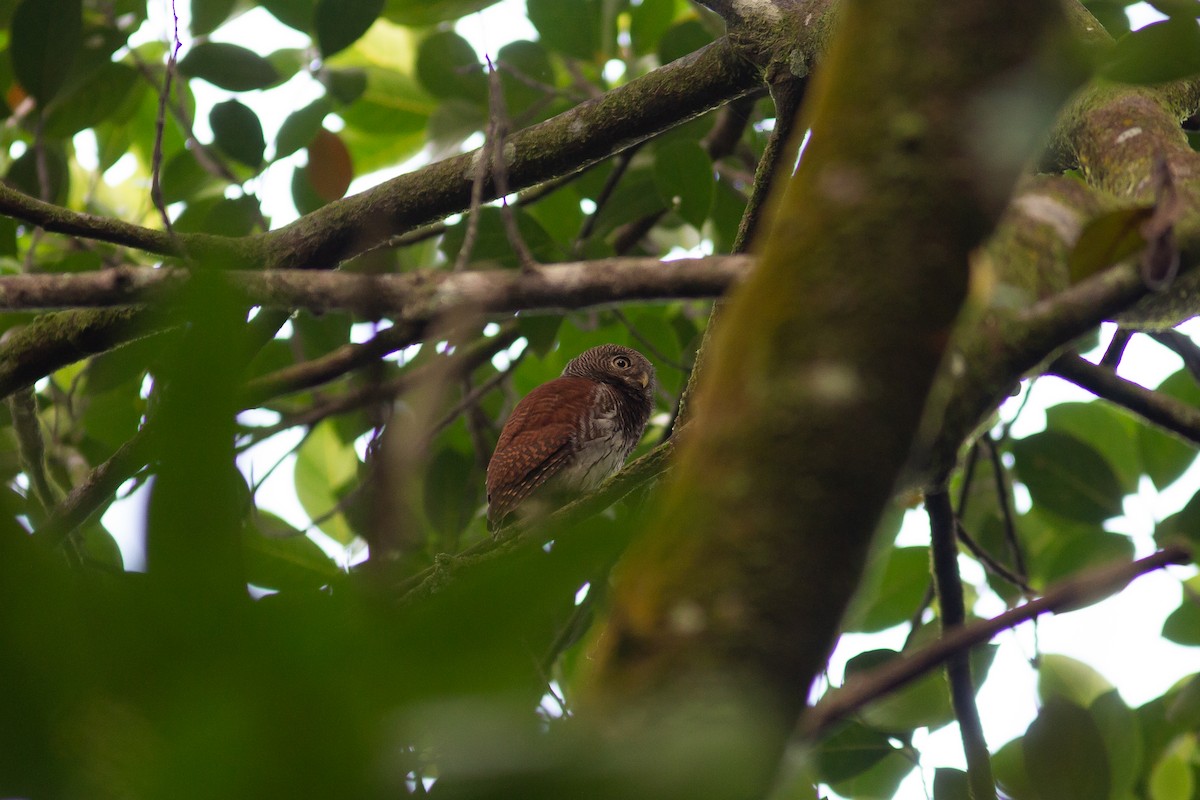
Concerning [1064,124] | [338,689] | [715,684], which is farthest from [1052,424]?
[338,689]

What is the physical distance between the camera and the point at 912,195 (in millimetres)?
952

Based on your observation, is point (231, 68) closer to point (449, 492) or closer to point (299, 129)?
point (299, 129)

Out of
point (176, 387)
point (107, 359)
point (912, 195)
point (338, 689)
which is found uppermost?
point (107, 359)

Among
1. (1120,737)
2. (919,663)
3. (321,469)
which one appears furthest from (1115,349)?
(321,469)

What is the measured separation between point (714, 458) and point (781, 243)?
224 mm

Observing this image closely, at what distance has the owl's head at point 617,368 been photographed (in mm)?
5328

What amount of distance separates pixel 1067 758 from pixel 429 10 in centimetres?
363

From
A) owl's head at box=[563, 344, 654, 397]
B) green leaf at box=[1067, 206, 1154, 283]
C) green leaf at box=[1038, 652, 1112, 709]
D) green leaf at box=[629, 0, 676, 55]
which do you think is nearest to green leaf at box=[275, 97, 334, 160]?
green leaf at box=[629, 0, 676, 55]

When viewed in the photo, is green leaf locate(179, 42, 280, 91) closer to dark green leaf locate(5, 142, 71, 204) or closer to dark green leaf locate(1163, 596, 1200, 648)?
dark green leaf locate(5, 142, 71, 204)

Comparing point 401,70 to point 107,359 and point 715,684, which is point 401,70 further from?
point 715,684

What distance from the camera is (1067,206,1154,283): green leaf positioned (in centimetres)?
130

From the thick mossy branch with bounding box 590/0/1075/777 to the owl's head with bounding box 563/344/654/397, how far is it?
168 inches

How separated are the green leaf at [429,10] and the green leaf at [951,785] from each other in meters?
3.40

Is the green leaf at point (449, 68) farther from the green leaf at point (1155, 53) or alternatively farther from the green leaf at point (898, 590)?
the green leaf at point (1155, 53)
